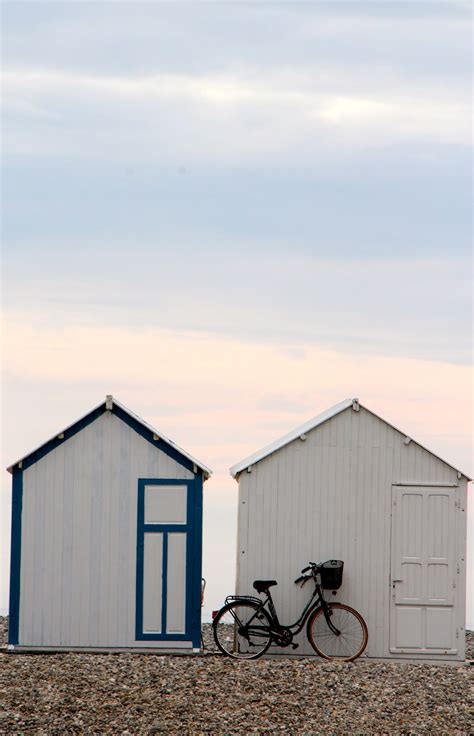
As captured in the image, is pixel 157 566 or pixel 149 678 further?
pixel 157 566

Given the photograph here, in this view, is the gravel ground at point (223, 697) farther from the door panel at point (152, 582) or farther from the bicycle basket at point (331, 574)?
the bicycle basket at point (331, 574)

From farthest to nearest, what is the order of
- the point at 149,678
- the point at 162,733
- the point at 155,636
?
the point at 155,636, the point at 149,678, the point at 162,733

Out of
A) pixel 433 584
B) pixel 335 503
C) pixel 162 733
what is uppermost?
pixel 335 503

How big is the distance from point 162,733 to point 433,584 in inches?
228

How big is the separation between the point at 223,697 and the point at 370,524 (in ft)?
13.8

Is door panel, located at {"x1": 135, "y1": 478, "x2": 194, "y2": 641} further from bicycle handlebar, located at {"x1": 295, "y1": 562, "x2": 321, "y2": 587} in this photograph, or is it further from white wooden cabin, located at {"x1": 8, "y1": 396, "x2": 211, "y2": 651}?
bicycle handlebar, located at {"x1": 295, "y1": 562, "x2": 321, "y2": 587}

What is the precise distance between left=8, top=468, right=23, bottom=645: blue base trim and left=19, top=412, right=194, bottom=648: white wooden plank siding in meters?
0.07

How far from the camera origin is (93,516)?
16781 millimetres

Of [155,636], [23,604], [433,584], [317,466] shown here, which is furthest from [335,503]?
[23,604]

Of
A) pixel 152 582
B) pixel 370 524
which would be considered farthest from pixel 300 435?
pixel 152 582

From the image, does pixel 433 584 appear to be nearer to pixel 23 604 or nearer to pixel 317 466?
pixel 317 466

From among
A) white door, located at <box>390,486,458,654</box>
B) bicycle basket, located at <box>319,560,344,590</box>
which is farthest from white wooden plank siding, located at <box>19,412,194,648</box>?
white door, located at <box>390,486,458,654</box>

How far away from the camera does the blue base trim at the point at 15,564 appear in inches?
662

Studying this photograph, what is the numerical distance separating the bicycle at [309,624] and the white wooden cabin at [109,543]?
23.2 inches
